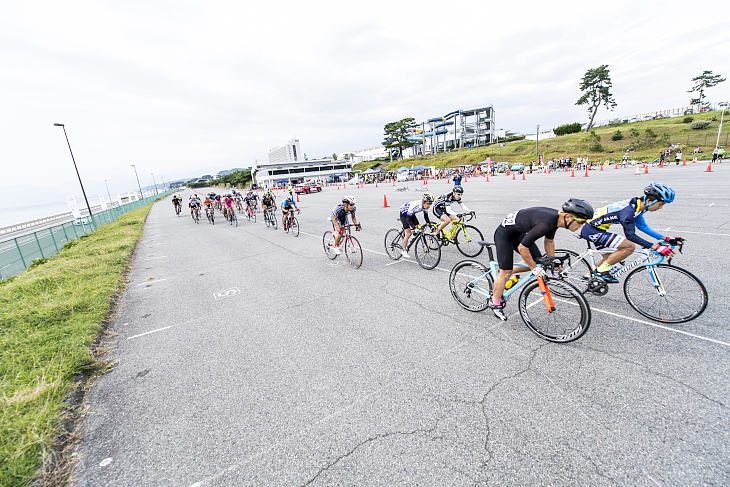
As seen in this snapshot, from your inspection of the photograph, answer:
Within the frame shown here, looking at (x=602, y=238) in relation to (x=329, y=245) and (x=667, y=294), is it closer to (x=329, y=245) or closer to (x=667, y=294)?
(x=667, y=294)

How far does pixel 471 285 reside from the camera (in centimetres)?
477

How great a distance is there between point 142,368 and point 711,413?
612 centimetres

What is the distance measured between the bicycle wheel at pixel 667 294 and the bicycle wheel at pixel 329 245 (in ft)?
20.0

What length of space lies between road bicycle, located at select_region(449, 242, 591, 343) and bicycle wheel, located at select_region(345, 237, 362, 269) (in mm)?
3091

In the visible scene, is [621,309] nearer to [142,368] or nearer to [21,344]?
[142,368]

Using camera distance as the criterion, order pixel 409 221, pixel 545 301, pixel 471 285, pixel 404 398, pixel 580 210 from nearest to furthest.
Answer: pixel 404 398, pixel 580 210, pixel 545 301, pixel 471 285, pixel 409 221

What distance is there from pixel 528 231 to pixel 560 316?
1.21 m

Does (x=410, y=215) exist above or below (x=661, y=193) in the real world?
below

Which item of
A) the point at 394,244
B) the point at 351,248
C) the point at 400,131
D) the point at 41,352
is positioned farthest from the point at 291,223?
the point at 400,131

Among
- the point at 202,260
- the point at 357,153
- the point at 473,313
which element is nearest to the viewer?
the point at 473,313

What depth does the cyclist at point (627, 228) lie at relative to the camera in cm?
405

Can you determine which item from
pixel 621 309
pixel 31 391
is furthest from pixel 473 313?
pixel 31 391

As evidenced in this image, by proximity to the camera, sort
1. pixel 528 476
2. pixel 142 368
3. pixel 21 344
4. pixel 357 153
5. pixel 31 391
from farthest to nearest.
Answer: pixel 357 153, pixel 21 344, pixel 142 368, pixel 31 391, pixel 528 476

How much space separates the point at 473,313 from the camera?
4.82 m
